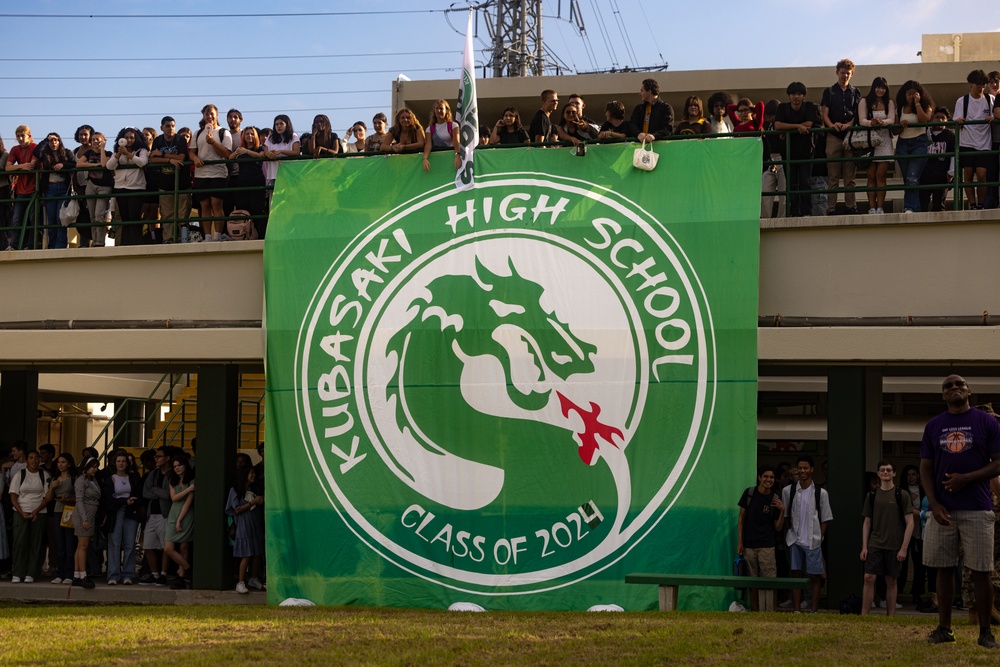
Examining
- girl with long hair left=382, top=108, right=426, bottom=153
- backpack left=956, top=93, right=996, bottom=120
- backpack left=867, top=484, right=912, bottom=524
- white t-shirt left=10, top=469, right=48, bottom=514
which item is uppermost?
backpack left=956, top=93, right=996, bottom=120

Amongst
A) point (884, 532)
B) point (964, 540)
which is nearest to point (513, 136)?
point (884, 532)

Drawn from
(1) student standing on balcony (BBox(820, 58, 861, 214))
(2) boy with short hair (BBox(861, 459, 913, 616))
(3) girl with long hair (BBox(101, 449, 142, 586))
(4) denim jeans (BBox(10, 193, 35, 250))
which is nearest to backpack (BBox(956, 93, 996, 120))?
(1) student standing on balcony (BBox(820, 58, 861, 214))

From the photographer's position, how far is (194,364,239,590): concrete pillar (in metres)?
13.8

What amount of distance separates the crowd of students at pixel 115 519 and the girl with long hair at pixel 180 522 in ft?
0.04

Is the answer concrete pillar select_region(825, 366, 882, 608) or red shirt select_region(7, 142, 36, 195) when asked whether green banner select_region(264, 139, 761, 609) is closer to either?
concrete pillar select_region(825, 366, 882, 608)

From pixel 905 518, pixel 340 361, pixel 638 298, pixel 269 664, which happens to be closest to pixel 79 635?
pixel 269 664

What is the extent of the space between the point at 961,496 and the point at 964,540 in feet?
0.94

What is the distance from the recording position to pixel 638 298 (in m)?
12.1

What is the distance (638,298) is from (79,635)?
6085 mm

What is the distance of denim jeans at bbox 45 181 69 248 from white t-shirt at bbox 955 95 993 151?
10.8m

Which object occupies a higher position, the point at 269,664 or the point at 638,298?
the point at 638,298

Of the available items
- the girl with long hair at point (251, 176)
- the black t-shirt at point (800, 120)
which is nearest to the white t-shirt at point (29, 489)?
the girl with long hair at point (251, 176)

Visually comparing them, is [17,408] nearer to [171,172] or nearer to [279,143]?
[171,172]

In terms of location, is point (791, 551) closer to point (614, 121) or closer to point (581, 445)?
point (581, 445)
